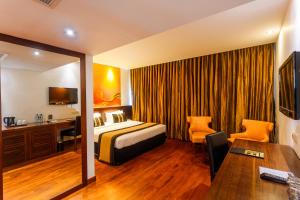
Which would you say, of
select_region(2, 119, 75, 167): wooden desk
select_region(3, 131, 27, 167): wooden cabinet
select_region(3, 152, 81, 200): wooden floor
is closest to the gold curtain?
select_region(2, 119, 75, 167): wooden desk

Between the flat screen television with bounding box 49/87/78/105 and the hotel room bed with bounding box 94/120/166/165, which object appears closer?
the hotel room bed with bounding box 94/120/166/165

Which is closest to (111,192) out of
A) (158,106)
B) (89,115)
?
(89,115)

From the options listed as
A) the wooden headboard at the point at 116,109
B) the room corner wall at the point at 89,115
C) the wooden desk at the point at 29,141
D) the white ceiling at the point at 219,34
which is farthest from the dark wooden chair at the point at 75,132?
the white ceiling at the point at 219,34

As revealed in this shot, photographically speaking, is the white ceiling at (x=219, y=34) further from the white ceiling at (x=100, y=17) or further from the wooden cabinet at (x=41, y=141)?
the wooden cabinet at (x=41, y=141)

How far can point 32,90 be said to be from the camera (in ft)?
12.7

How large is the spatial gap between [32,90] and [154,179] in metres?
3.58

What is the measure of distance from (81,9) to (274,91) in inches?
156

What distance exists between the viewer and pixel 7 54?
258 centimetres

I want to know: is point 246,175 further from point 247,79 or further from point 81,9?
point 247,79

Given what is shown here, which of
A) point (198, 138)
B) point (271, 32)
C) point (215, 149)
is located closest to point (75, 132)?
point (198, 138)

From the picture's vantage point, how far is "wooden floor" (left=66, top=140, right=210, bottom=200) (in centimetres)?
223

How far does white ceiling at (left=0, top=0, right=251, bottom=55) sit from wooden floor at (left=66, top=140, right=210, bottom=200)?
2.12 metres

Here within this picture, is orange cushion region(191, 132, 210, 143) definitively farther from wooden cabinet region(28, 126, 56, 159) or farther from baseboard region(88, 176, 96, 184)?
wooden cabinet region(28, 126, 56, 159)

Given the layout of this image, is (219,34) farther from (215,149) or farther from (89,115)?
(89,115)
